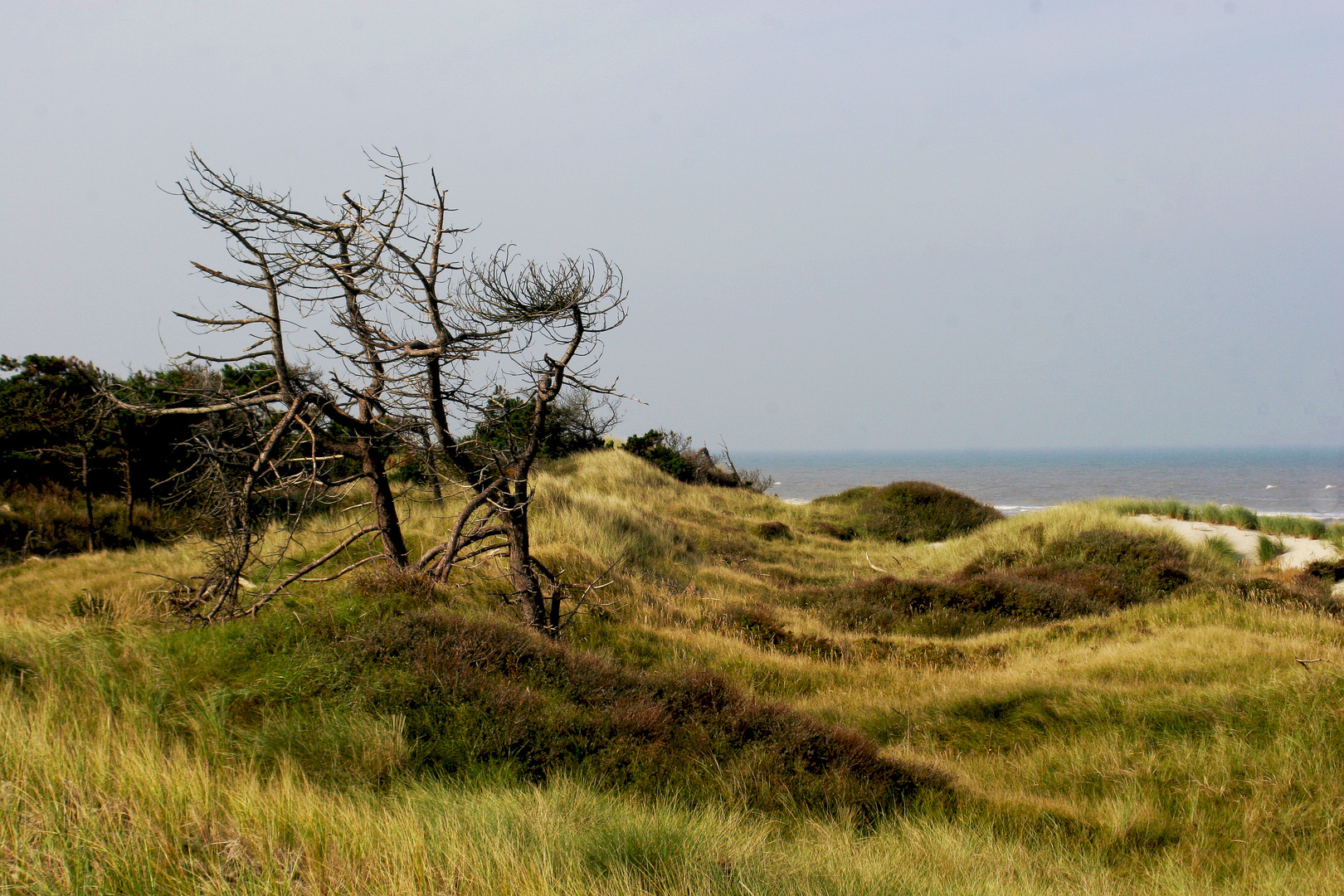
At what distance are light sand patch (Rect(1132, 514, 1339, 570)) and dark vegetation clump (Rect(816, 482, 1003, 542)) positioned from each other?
650 cm

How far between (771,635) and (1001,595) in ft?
18.5

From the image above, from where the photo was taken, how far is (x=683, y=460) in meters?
31.7

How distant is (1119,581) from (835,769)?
12.5 metres

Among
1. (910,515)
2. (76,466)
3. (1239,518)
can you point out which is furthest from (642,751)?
(910,515)

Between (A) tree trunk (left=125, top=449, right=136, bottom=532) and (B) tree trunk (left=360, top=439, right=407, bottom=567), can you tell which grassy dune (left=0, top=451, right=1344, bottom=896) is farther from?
(A) tree trunk (left=125, top=449, right=136, bottom=532)

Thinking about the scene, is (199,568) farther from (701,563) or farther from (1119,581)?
(1119,581)

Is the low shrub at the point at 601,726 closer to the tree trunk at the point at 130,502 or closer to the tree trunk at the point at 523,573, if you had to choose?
the tree trunk at the point at 523,573

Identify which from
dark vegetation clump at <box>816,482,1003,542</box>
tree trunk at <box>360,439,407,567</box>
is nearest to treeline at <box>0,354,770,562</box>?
tree trunk at <box>360,439,407,567</box>

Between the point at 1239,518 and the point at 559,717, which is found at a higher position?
the point at 559,717

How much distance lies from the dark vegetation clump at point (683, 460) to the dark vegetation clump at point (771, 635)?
1787 cm

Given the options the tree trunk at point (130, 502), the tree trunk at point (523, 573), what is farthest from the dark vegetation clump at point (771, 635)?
the tree trunk at point (130, 502)

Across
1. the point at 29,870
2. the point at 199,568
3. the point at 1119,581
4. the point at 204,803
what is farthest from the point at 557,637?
the point at 1119,581

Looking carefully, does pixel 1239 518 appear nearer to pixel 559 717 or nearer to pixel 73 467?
pixel 559 717

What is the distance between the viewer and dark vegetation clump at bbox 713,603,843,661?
10616 mm
